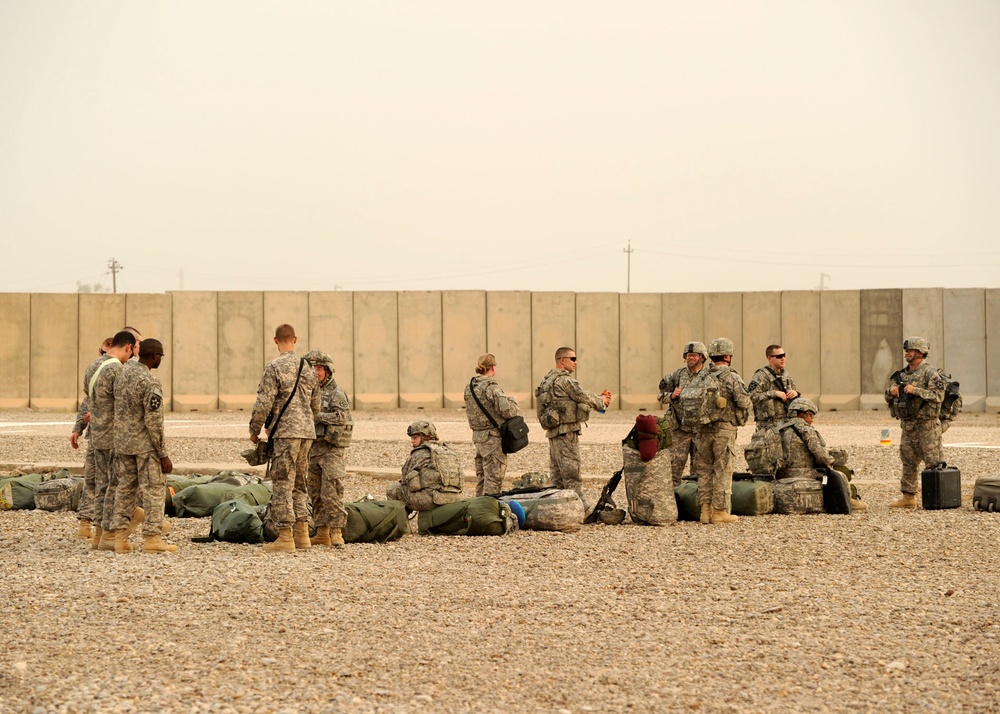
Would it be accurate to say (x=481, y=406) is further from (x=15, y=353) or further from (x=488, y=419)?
(x=15, y=353)

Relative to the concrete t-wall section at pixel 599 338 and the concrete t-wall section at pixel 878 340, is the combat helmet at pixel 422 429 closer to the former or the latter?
the concrete t-wall section at pixel 599 338

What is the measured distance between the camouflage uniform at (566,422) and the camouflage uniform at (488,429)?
1.22 feet

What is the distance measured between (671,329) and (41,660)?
23478mm

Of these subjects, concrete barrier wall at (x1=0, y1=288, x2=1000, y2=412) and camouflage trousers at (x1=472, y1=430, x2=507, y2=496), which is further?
concrete barrier wall at (x1=0, y1=288, x2=1000, y2=412)

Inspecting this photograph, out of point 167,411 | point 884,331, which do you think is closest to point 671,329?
point 884,331

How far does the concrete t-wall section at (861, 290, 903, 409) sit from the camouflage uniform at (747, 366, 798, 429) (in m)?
16.6

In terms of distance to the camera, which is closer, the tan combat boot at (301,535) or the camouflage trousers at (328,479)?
the tan combat boot at (301,535)

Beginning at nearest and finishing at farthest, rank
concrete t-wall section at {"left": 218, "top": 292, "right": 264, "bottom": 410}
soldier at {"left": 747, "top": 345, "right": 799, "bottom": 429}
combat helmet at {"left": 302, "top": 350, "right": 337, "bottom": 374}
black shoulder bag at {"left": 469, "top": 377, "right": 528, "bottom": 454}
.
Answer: combat helmet at {"left": 302, "top": 350, "right": 337, "bottom": 374}, black shoulder bag at {"left": 469, "top": 377, "right": 528, "bottom": 454}, soldier at {"left": 747, "top": 345, "right": 799, "bottom": 429}, concrete t-wall section at {"left": 218, "top": 292, "right": 264, "bottom": 410}

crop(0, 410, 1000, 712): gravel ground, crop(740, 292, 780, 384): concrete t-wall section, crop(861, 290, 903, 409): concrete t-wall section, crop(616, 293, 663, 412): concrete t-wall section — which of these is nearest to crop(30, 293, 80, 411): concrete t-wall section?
crop(616, 293, 663, 412): concrete t-wall section

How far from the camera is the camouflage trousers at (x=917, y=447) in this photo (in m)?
11.4

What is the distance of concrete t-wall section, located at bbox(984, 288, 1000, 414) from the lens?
2678 centimetres

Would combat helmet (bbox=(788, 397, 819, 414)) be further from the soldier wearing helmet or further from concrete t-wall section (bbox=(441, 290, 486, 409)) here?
concrete t-wall section (bbox=(441, 290, 486, 409))

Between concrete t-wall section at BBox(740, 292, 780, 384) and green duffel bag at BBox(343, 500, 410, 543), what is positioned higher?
concrete t-wall section at BBox(740, 292, 780, 384)

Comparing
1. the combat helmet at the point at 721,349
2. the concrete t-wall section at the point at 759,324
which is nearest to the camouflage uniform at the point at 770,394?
the combat helmet at the point at 721,349
